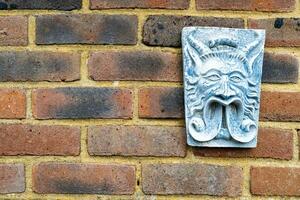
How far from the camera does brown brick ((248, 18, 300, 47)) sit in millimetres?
1388

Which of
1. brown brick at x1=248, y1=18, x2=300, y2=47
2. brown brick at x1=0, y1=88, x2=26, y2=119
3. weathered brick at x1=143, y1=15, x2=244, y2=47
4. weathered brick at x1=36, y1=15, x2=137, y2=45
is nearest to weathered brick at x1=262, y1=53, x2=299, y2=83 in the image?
brown brick at x1=248, y1=18, x2=300, y2=47

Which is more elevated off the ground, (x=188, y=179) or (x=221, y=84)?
(x=221, y=84)

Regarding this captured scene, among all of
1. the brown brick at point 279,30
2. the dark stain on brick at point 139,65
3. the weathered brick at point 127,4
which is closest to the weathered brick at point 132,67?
the dark stain on brick at point 139,65

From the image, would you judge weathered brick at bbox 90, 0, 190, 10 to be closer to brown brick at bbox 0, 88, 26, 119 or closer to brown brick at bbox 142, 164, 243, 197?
brown brick at bbox 0, 88, 26, 119

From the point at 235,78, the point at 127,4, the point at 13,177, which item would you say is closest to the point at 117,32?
the point at 127,4

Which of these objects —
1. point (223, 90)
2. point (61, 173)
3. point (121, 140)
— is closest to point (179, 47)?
point (223, 90)

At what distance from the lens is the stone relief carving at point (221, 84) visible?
1326 millimetres

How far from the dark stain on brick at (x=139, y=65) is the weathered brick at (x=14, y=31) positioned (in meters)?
0.22

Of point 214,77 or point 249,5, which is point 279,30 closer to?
point 249,5

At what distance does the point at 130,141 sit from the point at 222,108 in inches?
8.5

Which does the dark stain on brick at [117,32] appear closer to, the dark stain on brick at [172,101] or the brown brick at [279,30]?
the dark stain on brick at [172,101]

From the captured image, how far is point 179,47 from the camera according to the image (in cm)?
137

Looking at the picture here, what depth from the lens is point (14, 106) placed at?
1.36 meters

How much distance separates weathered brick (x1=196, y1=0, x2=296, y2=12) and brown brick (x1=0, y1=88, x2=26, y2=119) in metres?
0.44
